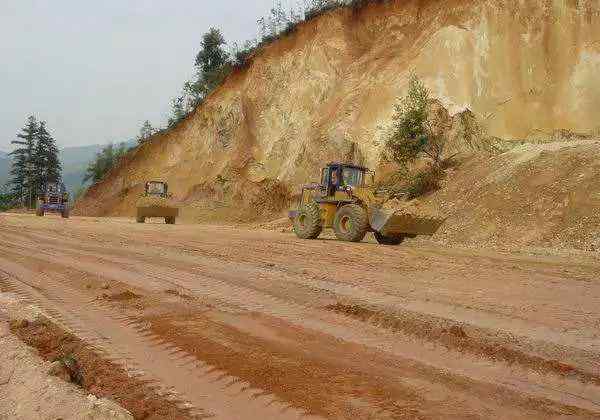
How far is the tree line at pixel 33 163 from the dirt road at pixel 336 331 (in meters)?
58.8

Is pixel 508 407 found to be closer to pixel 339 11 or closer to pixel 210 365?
pixel 210 365

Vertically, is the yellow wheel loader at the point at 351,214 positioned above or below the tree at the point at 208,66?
below

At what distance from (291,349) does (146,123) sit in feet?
147

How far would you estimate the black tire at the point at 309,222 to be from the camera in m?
16.0

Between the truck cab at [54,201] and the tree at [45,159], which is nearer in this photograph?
the truck cab at [54,201]

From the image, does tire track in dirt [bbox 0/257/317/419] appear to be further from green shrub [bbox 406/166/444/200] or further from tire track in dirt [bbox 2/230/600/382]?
green shrub [bbox 406/166/444/200]

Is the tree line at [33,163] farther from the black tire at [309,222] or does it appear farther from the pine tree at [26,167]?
the black tire at [309,222]

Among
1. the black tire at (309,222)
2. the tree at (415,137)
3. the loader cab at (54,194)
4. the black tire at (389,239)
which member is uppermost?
the tree at (415,137)

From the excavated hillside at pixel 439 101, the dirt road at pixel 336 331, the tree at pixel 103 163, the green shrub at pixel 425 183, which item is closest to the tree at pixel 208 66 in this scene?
the excavated hillside at pixel 439 101

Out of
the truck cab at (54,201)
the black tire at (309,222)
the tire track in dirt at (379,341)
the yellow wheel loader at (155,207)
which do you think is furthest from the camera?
the truck cab at (54,201)

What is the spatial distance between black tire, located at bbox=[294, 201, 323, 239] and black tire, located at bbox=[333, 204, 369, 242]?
2.22 feet

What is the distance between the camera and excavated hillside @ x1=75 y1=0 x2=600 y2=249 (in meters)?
18.0

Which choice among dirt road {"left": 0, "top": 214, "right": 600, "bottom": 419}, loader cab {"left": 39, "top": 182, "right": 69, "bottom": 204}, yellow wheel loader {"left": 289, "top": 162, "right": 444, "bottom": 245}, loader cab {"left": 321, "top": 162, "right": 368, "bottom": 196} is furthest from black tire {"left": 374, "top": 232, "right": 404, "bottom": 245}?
loader cab {"left": 39, "top": 182, "right": 69, "bottom": 204}

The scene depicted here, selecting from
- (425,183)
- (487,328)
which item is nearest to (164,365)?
(487,328)
